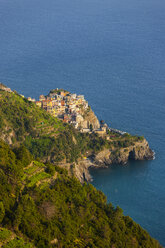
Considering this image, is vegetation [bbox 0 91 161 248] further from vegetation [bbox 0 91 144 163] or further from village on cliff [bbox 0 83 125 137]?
village on cliff [bbox 0 83 125 137]

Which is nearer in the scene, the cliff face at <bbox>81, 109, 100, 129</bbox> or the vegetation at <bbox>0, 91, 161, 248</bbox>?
the vegetation at <bbox>0, 91, 161, 248</bbox>

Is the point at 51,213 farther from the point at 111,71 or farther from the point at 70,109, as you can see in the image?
the point at 111,71

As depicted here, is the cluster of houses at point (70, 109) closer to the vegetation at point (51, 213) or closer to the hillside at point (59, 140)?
the hillside at point (59, 140)

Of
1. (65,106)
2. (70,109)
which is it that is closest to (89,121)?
(70,109)

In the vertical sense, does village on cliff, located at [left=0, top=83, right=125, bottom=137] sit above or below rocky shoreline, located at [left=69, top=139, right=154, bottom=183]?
above

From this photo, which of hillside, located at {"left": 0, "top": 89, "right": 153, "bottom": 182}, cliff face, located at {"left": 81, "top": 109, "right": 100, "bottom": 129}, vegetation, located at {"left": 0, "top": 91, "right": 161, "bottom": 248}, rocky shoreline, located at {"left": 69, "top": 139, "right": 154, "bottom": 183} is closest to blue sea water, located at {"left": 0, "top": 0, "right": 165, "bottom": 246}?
rocky shoreline, located at {"left": 69, "top": 139, "right": 154, "bottom": 183}

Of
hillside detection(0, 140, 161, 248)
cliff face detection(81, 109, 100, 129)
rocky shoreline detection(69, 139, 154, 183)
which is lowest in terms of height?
hillside detection(0, 140, 161, 248)
